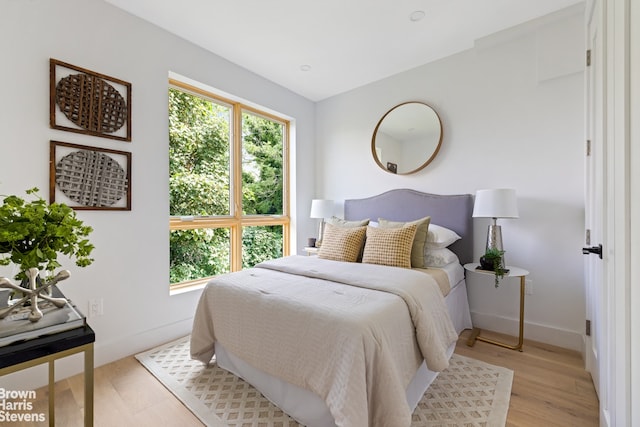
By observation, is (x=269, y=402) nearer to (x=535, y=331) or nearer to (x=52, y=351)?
(x=52, y=351)

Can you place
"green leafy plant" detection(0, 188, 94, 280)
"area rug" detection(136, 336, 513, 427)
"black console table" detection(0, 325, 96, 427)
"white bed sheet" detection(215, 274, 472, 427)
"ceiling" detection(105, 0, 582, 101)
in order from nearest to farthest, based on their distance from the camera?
"black console table" detection(0, 325, 96, 427)
"green leafy plant" detection(0, 188, 94, 280)
"white bed sheet" detection(215, 274, 472, 427)
"area rug" detection(136, 336, 513, 427)
"ceiling" detection(105, 0, 582, 101)

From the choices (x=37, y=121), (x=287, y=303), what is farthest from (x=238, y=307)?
(x=37, y=121)

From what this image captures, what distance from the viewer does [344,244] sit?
2.59 metres

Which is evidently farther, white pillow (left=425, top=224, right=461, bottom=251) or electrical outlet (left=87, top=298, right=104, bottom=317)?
white pillow (left=425, top=224, right=461, bottom=251)

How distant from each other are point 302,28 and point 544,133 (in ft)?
7.47

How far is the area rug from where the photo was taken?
1.53 m

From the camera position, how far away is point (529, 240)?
249cm

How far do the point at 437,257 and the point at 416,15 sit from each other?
6.61 feet

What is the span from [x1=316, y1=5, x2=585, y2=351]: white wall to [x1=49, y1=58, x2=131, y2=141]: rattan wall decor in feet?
9.12

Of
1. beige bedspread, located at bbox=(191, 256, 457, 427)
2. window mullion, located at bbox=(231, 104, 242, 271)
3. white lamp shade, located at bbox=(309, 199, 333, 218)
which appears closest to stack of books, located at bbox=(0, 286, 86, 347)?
beige bedspread, located at bbox=(191, 256, 457, 427)

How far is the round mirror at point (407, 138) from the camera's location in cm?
301

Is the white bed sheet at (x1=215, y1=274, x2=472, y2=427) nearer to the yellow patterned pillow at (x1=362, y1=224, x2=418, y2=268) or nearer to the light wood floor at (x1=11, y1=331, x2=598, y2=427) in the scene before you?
the light wood floor at (x1=11, y1=331, x2=598, y2=427)

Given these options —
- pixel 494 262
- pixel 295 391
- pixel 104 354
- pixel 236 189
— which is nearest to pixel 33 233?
pixel 295 391

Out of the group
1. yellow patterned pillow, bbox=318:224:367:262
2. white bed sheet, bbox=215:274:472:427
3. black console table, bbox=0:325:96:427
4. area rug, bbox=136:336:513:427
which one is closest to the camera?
black console table, bbox=0:325:96:427
